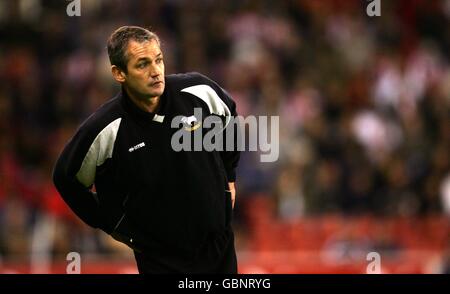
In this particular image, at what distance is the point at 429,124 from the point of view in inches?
465

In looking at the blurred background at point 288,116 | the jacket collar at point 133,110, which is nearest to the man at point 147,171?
the jacket collar at point 133,110

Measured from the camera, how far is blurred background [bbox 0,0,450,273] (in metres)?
10.0

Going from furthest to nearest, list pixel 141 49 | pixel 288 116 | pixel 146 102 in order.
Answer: pixel 288 116 → pixel 146 102 → pixel 141 49

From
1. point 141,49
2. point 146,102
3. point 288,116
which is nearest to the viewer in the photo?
point 141,49

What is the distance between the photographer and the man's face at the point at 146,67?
17.4 feet

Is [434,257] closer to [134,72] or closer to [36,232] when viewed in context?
[36,232]

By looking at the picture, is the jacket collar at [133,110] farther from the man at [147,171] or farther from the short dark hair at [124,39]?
the short dark hair at [124,39]

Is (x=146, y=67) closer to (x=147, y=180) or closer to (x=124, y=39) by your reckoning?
(x=124, y=39)

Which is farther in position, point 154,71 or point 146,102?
point 146,102

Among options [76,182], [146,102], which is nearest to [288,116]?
[146,102]

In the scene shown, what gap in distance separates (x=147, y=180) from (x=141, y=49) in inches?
25.6

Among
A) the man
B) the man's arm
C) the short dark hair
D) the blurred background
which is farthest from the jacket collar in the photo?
the blurred background

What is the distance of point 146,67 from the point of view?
5.32m

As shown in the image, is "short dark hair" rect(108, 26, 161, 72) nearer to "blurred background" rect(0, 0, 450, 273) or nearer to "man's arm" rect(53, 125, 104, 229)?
"man's arm" rect(53, 125, 104, 229)
